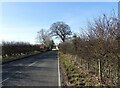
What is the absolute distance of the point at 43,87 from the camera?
459 inches

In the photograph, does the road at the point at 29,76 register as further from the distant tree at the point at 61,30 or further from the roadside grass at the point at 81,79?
the distant tree at the point at 61,30

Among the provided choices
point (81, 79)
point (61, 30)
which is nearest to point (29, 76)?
point (81, 79)

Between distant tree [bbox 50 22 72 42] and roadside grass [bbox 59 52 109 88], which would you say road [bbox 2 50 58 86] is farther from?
distant tree [bbox 50 22 72 42]

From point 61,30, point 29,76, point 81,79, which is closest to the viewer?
point 81,79

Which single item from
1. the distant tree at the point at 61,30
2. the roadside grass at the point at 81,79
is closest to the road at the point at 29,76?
A: the roadside grass at the point at 81,79

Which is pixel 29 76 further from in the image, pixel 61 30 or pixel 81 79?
pixel 61 30

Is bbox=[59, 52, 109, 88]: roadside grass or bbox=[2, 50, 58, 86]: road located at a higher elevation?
bbox=[59, 52, 109, 88]: roadside grass

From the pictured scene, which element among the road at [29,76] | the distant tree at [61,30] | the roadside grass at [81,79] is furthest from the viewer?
the distant tree at [61,30]

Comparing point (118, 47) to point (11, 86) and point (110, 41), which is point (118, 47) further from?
point (11, 86)

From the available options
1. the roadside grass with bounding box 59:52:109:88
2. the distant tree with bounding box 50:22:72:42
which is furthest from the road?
the distant tree with bounding box 50:22:72:42

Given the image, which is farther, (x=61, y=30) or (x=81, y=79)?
(x=61, y=30)

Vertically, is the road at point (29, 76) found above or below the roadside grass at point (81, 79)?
below

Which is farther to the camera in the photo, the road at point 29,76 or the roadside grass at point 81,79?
the road at point 29,76

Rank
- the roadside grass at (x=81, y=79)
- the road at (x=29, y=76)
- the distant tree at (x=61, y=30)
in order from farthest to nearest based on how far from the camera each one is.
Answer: the distant tree at (x=61, y=30)
the road at (x=29, y=76)
the roadside grass at (x=81, y=79)
